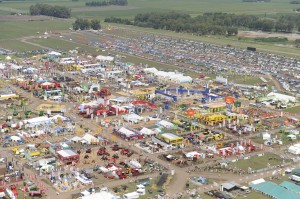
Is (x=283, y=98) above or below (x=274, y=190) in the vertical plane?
above

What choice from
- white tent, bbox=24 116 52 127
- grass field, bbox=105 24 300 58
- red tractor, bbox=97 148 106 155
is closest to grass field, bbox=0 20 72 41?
grass field, bbox=105 24 300 58

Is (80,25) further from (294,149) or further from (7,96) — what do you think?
(294,149)

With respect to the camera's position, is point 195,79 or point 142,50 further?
point 142,50

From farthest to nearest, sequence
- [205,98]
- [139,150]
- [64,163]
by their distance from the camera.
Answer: [205,98], [139,150], [64,163]

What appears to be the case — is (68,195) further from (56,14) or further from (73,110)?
(56,14)

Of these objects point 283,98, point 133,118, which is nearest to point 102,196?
point 133,118

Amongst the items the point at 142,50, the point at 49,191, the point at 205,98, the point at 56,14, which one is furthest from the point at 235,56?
the point at 56,14

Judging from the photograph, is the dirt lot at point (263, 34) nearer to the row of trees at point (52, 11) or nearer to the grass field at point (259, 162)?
the row of trees at point (52, 11)
